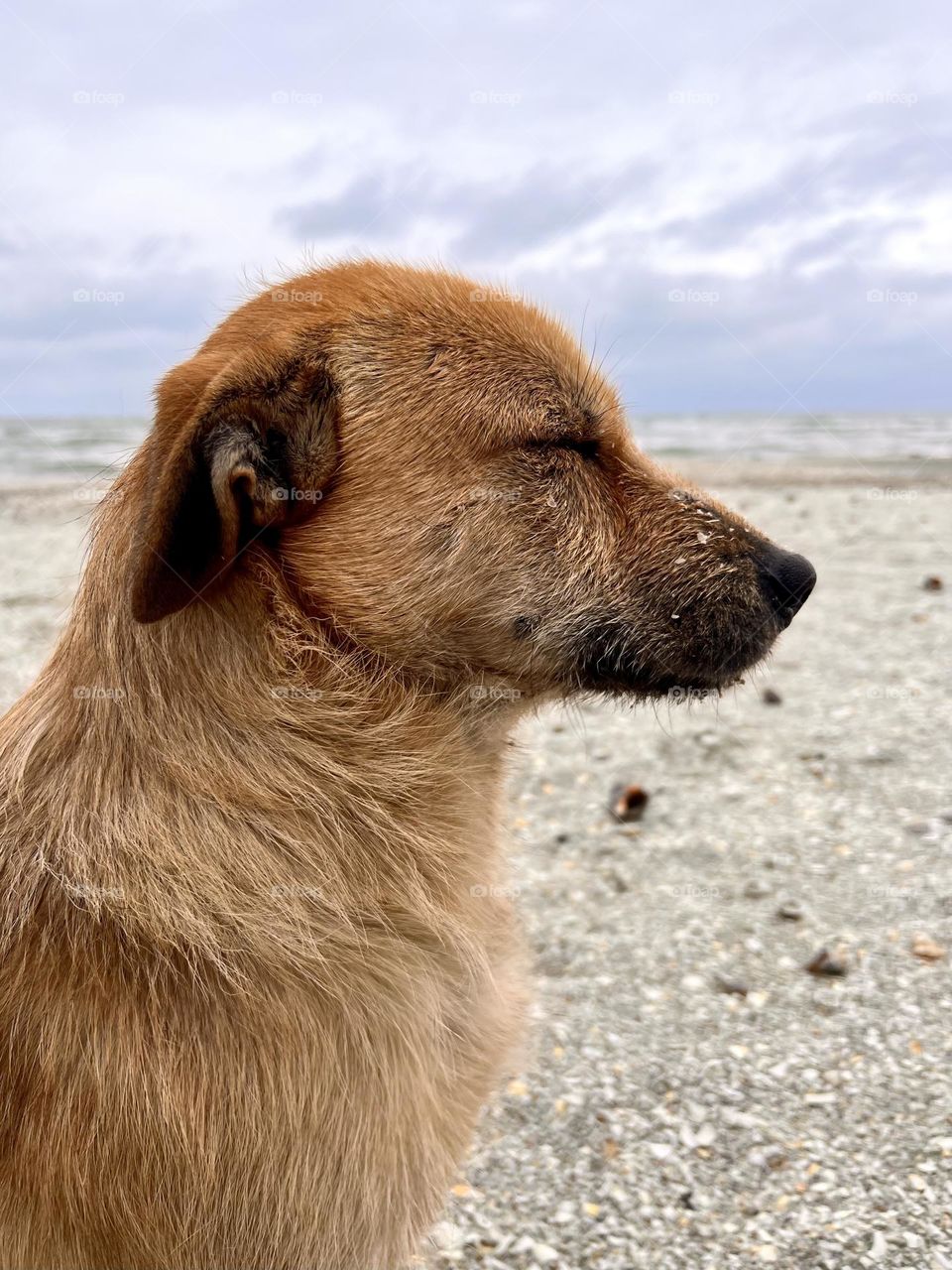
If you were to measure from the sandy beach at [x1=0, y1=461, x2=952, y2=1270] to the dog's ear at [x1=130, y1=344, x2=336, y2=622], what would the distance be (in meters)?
1.04

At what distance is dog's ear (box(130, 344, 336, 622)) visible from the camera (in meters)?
2.26

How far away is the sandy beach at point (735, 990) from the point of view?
10.6 feet

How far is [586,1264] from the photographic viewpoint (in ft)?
10.2
